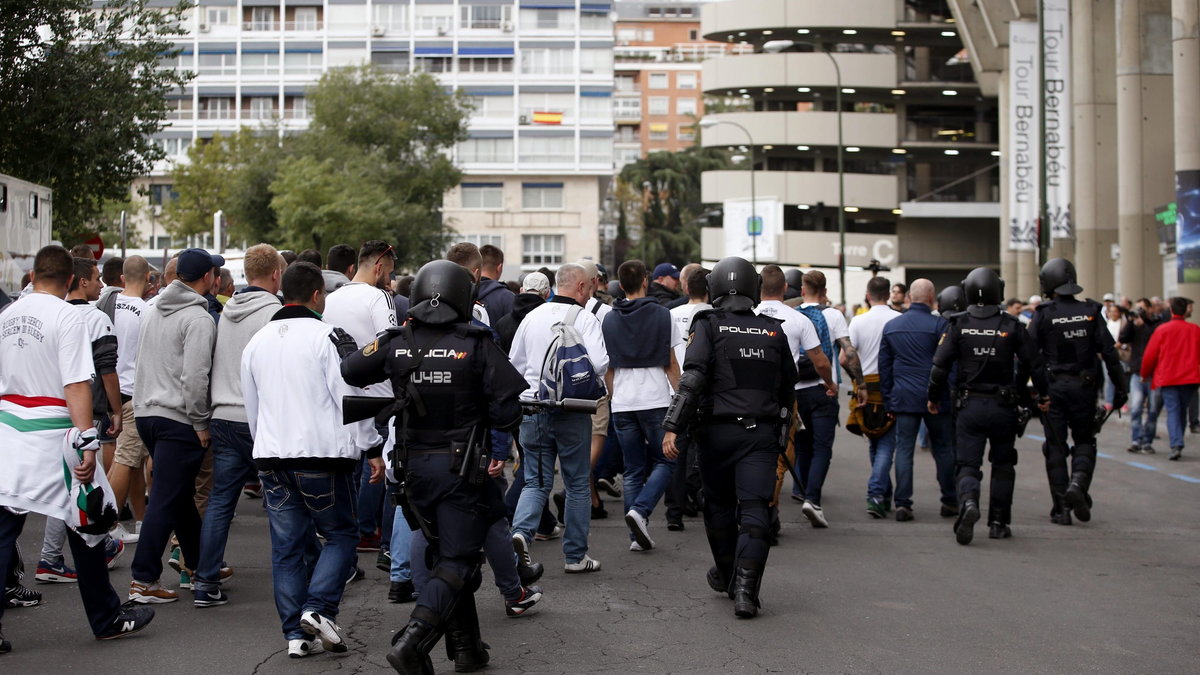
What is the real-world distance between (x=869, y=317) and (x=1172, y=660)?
5.60 meters

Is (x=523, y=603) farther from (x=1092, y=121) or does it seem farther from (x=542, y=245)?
(x=542, y=245)

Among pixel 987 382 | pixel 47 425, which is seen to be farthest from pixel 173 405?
pixel 987 382

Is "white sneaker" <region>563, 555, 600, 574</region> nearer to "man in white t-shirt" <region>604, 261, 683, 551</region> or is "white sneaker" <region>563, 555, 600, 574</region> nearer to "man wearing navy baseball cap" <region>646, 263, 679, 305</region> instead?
"man in white t-shirt" <region>604, 261, 683, 551</region>

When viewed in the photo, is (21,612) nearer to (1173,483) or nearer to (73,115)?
(1173,483)

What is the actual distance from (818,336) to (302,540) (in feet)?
17.4

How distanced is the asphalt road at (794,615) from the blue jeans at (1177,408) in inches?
240

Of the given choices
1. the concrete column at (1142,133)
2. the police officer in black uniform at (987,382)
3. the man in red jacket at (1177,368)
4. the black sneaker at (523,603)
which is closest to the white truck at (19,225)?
the black sneaker at (523,603)

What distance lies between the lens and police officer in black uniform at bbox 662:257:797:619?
7.57 m

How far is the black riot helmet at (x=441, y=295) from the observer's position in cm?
629

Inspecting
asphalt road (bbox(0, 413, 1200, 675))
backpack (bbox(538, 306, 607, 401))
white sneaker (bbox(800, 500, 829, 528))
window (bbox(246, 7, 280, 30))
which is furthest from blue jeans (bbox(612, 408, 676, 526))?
window (bbox(246, 7, 280, 30))

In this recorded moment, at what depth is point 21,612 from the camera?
765 cm

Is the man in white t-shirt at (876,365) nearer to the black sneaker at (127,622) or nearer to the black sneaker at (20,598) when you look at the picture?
the black sneaker at (127,622)

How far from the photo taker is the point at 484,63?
8088 centimetres

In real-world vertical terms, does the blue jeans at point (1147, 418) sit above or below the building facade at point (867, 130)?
below
